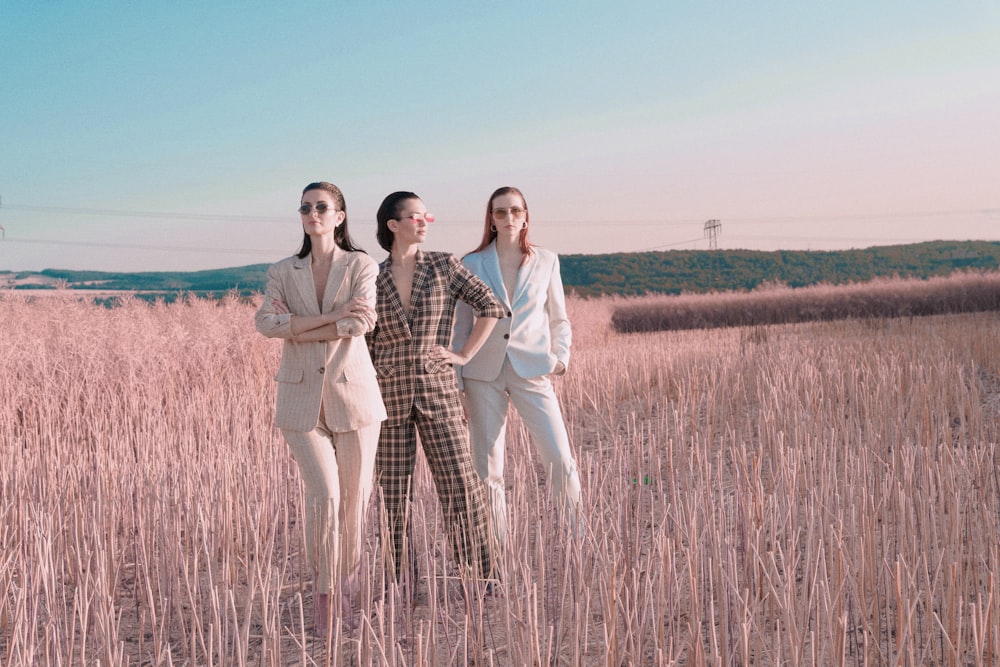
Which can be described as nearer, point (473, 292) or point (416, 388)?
point (416, 388)

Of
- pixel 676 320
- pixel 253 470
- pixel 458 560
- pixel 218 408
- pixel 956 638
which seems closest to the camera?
pixel 956 638

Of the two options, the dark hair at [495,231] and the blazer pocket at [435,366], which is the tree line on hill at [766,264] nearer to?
the dark hair at [495,231]

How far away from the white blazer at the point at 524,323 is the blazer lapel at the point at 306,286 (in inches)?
31.2

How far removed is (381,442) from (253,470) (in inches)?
73.6

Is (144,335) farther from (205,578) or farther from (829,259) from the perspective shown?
(829,259)

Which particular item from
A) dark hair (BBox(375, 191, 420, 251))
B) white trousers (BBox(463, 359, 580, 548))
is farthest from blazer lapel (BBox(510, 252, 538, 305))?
dark hair (BBox(375, 191, 420, 251))

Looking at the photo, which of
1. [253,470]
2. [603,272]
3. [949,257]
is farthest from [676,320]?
[949,257]

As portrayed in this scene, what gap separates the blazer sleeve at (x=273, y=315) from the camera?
290cm

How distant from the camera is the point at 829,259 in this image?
3041 inches

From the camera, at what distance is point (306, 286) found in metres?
3.02

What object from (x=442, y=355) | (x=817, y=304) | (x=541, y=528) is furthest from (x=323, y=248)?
(x=817, y=304)

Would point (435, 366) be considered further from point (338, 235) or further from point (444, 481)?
point (338, 235)

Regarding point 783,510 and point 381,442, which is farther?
point 783,510

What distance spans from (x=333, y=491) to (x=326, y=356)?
501 millimetres
